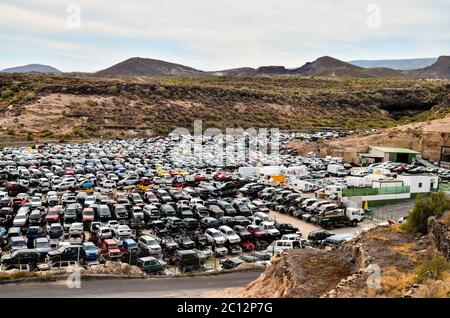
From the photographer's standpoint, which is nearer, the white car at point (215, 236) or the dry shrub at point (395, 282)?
the dry shrub at point (395, 282)

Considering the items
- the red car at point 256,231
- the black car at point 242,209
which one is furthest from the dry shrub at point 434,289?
the black car at point 242,209

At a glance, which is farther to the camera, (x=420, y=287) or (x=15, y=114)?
(x=15, y=114)

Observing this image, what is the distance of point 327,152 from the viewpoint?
6431 centimetres

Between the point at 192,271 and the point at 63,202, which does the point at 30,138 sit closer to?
the point at 63,202

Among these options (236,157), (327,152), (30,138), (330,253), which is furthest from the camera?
(30,138)

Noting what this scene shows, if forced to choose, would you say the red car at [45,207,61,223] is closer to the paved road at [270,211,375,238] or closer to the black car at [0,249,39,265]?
the black car at [0,249,39,265]

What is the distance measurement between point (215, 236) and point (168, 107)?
71669mm

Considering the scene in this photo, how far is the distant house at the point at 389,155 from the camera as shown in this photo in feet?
197

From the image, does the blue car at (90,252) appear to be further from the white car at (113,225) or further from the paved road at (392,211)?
the paved road at (392,211)

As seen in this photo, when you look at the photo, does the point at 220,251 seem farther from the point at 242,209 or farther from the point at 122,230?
the point at 242,209

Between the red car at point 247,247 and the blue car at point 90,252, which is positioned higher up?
the blue car at point 90,252

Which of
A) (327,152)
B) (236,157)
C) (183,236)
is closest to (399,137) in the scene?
(327,152)

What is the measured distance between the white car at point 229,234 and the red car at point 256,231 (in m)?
1.18
